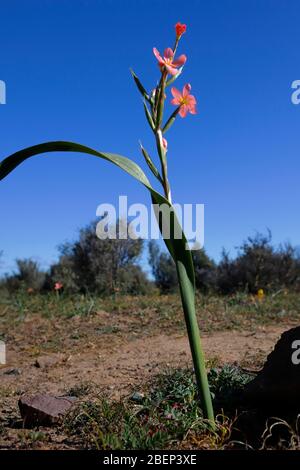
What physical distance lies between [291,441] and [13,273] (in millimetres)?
13464

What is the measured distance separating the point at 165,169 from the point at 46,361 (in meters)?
2.72

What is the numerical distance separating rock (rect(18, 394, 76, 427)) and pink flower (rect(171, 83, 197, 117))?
163 centimetres

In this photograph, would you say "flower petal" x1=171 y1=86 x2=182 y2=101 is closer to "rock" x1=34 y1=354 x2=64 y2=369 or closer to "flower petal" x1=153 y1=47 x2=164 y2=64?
"flower petal" x1=153 y1=47 x2=164 y2=64

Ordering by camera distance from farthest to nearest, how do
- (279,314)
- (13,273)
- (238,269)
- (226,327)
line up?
(13,273) < (238,269) < (279,314) < (226,327)

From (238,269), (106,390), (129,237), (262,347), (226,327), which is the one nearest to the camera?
(106,390)

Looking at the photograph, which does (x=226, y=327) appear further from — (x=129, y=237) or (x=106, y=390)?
(x=129, y=237)

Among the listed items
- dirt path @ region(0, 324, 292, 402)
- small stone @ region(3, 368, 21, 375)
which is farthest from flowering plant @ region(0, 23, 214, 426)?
small stone @ region(3, 368, 21, 375)

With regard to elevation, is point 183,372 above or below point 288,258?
below

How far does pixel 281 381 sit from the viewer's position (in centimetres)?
291

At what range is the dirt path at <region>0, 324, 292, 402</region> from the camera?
3.99m

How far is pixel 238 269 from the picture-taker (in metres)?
12.1

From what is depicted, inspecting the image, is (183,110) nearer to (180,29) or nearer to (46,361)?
(180,29)

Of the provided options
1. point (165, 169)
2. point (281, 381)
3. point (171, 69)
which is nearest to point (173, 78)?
point (171, 69)

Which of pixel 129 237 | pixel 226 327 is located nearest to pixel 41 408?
pixel 226 327
